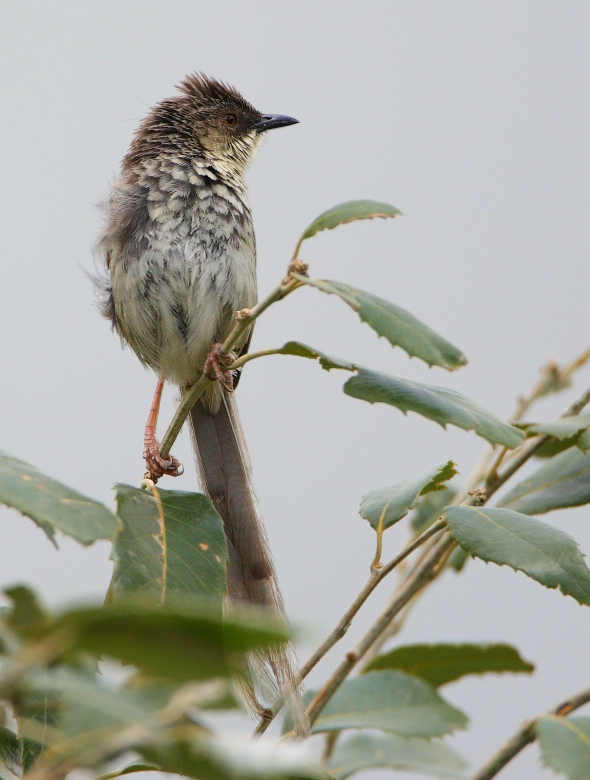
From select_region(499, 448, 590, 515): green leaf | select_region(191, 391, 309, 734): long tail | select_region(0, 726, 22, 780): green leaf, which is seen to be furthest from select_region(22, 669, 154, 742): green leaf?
select_region(499, 448, 590, 515): green leaf

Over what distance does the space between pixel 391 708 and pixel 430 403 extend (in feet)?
2.23

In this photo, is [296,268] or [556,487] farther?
[556,487]

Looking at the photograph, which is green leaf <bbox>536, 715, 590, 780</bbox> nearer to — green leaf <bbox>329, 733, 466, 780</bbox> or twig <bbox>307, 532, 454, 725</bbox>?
green leaf <bbox>329, 733, 466, 780</bbox>

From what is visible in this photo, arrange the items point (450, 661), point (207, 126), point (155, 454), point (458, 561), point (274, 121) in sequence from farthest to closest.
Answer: point (274, 121)
point (207, 126)
point (155, 454)
point (458, 561)
point (450, 661)

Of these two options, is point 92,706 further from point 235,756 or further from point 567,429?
point 567,429

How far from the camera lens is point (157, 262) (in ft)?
12.7

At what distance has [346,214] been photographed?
6.36 feet

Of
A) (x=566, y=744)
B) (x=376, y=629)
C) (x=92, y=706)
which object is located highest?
(x=92, y=706)

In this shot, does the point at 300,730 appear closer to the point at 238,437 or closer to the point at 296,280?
the point at 296,280

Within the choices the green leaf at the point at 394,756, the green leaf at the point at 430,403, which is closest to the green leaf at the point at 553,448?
the green leaf at the point at 430,403

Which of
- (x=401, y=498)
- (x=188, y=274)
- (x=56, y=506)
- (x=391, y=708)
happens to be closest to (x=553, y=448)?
(x=401, y=498)

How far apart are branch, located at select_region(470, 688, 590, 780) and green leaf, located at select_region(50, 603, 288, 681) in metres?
0.67

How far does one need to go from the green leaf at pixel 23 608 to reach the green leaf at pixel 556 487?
5.98ft

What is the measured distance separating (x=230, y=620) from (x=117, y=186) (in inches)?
144
